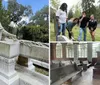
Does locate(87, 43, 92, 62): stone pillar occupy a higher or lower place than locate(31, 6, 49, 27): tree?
lower

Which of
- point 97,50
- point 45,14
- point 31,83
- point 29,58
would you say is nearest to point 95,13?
point 97,50

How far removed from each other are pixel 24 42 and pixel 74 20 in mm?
630

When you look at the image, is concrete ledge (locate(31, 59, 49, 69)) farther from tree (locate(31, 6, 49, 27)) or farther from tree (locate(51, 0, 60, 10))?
tree (locate(51, 0, 60, 10))

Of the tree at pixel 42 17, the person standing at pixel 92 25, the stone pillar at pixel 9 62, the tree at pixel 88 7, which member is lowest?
the stone pillar at pixel 9 62

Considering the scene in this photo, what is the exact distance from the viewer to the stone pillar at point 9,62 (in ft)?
7.20

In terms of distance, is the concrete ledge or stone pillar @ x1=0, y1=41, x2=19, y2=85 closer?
the concrete ledge

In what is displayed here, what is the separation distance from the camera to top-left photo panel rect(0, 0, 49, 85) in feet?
6.72

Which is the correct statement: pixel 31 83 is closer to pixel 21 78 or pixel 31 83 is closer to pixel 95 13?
pixel 21 78

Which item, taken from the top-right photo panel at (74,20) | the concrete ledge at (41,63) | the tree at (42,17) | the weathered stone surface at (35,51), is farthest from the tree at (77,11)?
the concrete ledge at (41,63)

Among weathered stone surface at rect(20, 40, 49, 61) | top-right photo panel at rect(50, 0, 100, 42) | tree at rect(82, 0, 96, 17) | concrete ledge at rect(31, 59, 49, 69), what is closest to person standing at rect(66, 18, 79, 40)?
top-right photo panel at rect(50, 0, 100, 42)

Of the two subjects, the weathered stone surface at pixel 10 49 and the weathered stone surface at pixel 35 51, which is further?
the weathered stone surface at pixel 10 49

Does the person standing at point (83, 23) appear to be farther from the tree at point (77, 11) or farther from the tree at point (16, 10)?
the tree at point (16, 10)

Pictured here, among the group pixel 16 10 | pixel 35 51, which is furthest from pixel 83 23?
pixel 16 10

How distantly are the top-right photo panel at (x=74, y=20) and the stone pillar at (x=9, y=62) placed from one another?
0.50 m
